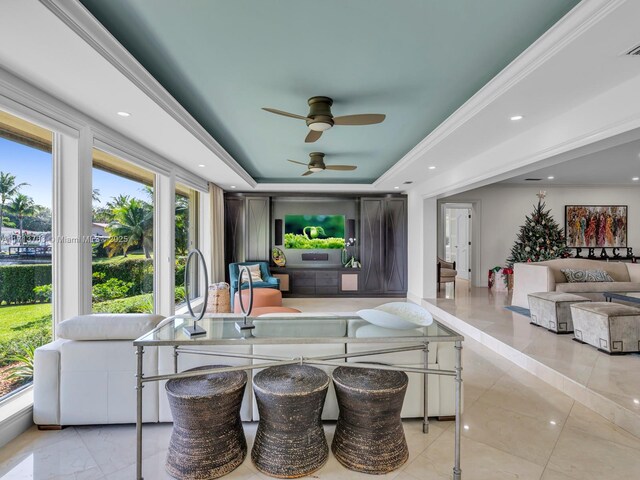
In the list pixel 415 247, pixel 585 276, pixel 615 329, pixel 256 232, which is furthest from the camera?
pixel 256 232

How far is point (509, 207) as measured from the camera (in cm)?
817

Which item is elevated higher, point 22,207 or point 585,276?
point 22,207

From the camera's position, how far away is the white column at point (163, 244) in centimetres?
460

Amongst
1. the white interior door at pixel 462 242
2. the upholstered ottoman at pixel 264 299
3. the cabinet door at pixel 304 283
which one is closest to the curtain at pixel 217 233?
the upholstered ottoman at pixel 264 299

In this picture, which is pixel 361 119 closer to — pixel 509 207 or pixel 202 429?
pixel 202 429

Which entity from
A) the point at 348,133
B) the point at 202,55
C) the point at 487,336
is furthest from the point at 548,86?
the point at 487,336

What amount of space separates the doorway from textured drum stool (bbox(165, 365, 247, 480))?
8.32 meters

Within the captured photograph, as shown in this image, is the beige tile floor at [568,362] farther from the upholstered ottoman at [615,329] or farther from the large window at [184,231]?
the large window at [184,231]

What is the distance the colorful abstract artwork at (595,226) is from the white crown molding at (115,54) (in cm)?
868

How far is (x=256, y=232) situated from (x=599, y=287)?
620 centimetres

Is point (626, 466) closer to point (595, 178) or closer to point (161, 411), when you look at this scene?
point (161, 411)

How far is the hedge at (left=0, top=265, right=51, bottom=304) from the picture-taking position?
2346 mm

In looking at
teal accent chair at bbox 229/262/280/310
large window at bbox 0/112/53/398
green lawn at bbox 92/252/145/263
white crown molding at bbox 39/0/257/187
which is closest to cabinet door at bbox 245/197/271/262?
teal accent chair at bbox 229/262/280/310

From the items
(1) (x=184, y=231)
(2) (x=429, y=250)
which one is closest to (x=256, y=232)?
(1) (x=184, y=231)
